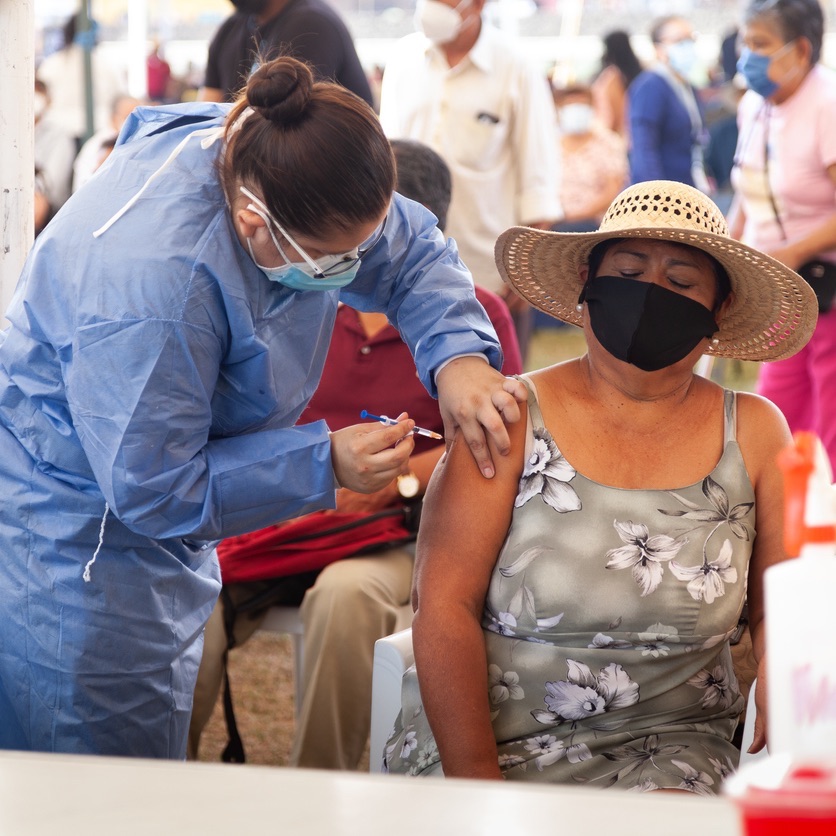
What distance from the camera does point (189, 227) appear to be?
1522 millimetres

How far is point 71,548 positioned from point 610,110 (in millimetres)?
7580

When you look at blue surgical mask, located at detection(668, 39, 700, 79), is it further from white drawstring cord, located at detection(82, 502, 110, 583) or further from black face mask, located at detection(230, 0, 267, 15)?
white drawstring cord, located at detection(82, 502, 110, 583)

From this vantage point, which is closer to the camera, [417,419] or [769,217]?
[417,419]

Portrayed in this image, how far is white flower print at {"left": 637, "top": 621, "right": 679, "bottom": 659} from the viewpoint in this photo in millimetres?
Answer: 1687

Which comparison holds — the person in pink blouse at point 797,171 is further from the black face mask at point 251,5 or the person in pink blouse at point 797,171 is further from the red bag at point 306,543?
the red bag at point 306,543

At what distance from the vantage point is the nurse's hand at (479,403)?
170cm

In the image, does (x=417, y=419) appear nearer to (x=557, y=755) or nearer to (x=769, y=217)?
(x=557, y=755)

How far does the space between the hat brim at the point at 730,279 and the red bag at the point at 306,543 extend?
81 cm

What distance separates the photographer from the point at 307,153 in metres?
1.49

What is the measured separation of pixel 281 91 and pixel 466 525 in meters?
0.68

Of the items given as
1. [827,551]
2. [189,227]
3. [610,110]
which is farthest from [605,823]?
[610,110]

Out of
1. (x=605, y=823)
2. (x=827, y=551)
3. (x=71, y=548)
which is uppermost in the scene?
(x=827, y=551)

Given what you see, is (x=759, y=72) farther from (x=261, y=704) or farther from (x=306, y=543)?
(x=261, y=704)

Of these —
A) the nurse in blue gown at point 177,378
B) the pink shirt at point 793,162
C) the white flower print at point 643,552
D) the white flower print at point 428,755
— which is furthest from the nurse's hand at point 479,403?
the pink shirt at point 793,162
